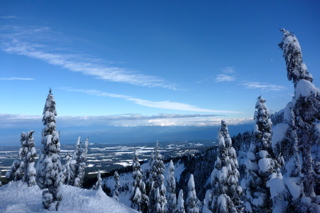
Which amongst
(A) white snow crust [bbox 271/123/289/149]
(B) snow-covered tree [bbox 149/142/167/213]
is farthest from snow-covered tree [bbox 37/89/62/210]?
(A) white snow crust [bbox 271/123/289/149]

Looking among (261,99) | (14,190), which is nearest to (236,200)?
(261,99)

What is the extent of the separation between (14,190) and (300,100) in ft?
136

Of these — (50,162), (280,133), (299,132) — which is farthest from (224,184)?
(50,162)

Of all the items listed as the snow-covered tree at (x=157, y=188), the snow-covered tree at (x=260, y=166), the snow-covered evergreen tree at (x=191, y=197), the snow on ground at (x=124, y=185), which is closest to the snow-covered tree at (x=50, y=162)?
Result: the snow-covered tree at (x=157, y=188)

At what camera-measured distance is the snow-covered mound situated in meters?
26.0

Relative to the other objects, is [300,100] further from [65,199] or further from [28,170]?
[28,170]

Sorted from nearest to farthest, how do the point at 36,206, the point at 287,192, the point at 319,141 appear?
the point at 319,141, the point at 287,192, the point at 36,206

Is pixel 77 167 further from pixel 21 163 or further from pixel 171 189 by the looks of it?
pixel 171 189

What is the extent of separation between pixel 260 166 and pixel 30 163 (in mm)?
38588

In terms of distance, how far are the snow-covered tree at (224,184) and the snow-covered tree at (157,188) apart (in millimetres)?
12229

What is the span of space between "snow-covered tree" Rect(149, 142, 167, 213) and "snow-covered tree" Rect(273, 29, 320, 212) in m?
28.4

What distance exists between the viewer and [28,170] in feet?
124

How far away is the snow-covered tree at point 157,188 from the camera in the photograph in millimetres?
34094

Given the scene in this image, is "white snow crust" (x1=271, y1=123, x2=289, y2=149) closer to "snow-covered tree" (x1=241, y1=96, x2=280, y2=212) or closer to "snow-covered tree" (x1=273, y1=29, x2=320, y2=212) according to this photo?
"snow-covered tree" (x1=273, y1=29, x2=320, y2=212)
